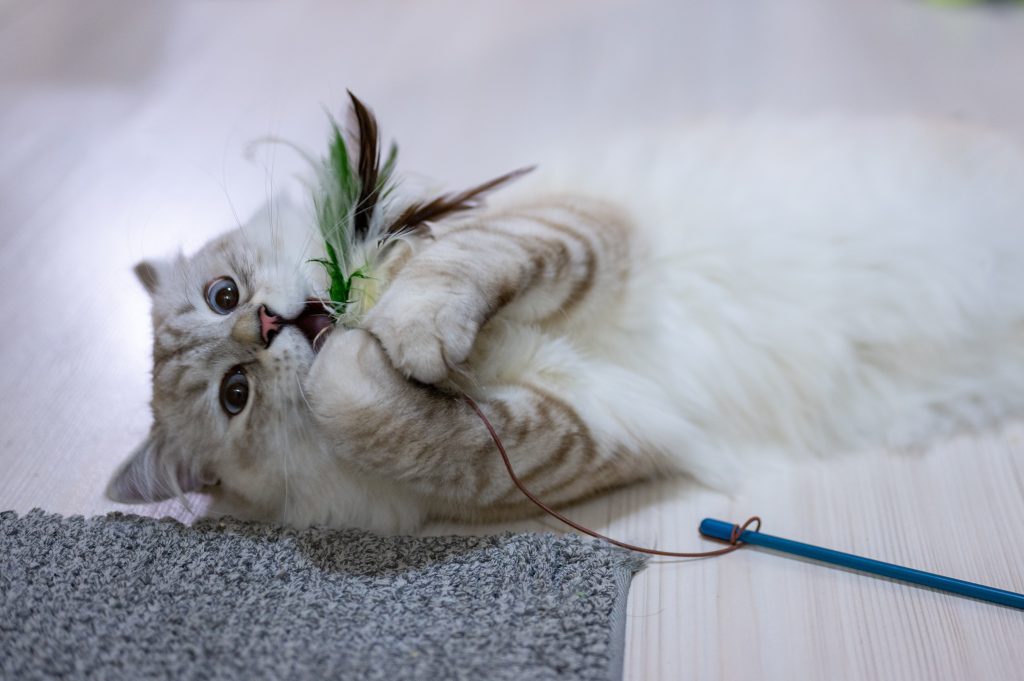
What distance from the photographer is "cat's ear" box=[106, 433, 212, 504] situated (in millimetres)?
1390

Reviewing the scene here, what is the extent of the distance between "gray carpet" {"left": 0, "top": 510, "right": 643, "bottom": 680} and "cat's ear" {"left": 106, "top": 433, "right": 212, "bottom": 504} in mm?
54

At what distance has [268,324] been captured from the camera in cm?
130

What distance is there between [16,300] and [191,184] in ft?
1.78

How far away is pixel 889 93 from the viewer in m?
2.49

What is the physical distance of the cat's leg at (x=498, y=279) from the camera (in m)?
1.19

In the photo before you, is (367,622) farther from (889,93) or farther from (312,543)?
(889,93)

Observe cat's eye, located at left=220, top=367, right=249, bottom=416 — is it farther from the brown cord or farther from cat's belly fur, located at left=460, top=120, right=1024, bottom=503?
cat's belly fur, located at left=460, top=120, right=1024, bottom=503

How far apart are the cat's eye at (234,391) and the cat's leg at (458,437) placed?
0.56 ft

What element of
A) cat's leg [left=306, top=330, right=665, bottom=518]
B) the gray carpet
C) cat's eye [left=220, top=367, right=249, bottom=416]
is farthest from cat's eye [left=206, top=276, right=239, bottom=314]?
the gray carpet

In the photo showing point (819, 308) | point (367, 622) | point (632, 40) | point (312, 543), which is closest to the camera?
point (367, 622)

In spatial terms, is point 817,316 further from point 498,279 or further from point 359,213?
point 359,213

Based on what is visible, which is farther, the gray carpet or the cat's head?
the cat's head

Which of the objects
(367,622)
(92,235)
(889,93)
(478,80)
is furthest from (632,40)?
(367,622)

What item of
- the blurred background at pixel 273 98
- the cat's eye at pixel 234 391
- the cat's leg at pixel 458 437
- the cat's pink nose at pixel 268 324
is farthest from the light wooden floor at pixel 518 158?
the cat's pink nose at pixel 268 324
